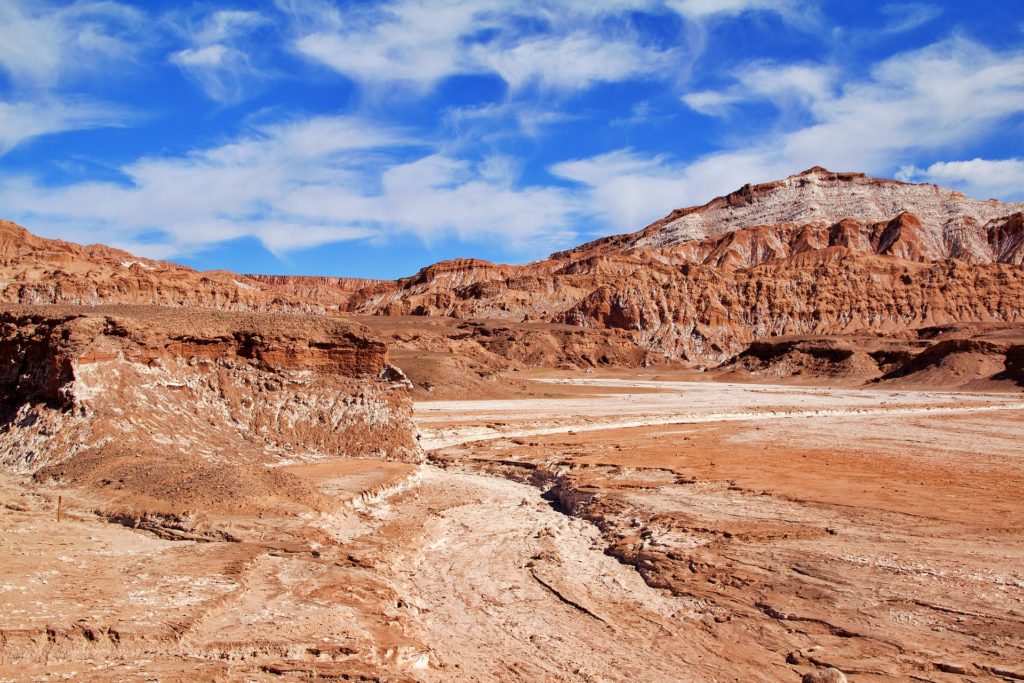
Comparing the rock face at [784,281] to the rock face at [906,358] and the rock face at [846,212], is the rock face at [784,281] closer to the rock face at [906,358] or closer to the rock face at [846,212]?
the rock face at [846,212]

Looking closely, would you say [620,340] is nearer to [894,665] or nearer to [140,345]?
[140,345]

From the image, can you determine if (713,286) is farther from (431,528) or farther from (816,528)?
(431,528)

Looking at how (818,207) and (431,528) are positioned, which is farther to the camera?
(818,207)

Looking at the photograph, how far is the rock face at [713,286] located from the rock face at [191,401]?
217ft

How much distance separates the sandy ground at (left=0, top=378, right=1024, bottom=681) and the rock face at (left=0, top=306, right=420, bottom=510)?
99cm

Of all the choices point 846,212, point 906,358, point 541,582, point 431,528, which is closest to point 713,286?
point 906,358

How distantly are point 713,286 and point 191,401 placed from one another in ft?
333

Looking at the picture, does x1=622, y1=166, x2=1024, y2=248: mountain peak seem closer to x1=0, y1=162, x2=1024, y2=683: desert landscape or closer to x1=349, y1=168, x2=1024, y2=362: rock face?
x1=349, y1=168, x2=1024, y2=362: rock face

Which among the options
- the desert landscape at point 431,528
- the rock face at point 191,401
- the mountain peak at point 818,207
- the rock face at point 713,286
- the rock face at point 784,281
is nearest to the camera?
the desert landscape at point 431,528

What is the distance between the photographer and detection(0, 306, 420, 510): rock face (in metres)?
12.5

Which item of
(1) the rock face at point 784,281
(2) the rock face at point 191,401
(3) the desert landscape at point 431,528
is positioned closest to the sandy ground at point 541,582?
(3) the desert landscape at point 431,528

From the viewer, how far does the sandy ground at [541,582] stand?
283 inches

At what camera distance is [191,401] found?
53.8 ft

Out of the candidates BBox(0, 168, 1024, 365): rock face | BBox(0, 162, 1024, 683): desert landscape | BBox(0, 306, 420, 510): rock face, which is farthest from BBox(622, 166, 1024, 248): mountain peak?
BBox(0, 306, 420, 510): rock face
